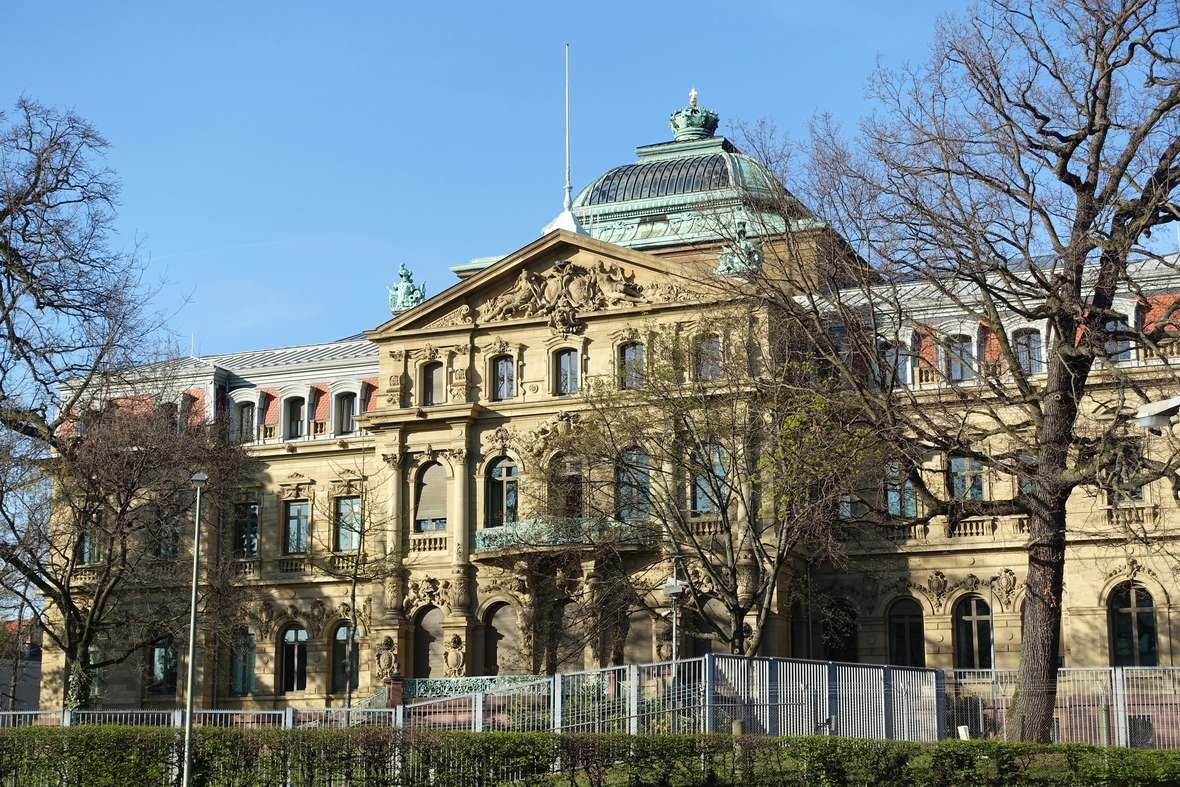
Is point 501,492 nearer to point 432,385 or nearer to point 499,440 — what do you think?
point 499,440

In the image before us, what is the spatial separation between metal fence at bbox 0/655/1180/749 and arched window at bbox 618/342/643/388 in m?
14.3

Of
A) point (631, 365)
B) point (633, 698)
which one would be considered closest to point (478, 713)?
point (633, 698)

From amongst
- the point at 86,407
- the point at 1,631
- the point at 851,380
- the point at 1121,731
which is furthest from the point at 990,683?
the point at 1,631

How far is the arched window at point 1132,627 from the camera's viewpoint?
151 ft

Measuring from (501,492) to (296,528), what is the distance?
32.4ft

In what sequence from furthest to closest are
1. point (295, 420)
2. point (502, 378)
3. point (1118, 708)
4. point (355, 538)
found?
1. point (295, 420)
2. point (355, 538)
3. point (502, 378)
4. point (1118, 708)

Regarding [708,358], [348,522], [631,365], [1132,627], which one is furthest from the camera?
[348,522]

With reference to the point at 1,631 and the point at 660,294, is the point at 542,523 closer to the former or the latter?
the point at 660,294

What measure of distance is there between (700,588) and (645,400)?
7.75 m

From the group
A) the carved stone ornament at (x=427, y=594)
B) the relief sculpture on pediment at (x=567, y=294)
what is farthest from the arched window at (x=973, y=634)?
the carved stone ornament at (x=427, y=594)

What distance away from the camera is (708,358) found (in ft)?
137

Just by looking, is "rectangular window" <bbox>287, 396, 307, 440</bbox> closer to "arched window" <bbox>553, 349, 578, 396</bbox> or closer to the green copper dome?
"arched window" <bbox>553, 349, 578, 396</bbox>

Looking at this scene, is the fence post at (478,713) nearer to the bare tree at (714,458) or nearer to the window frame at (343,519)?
the bare tree at (714,458)

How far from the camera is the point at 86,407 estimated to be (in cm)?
4228
